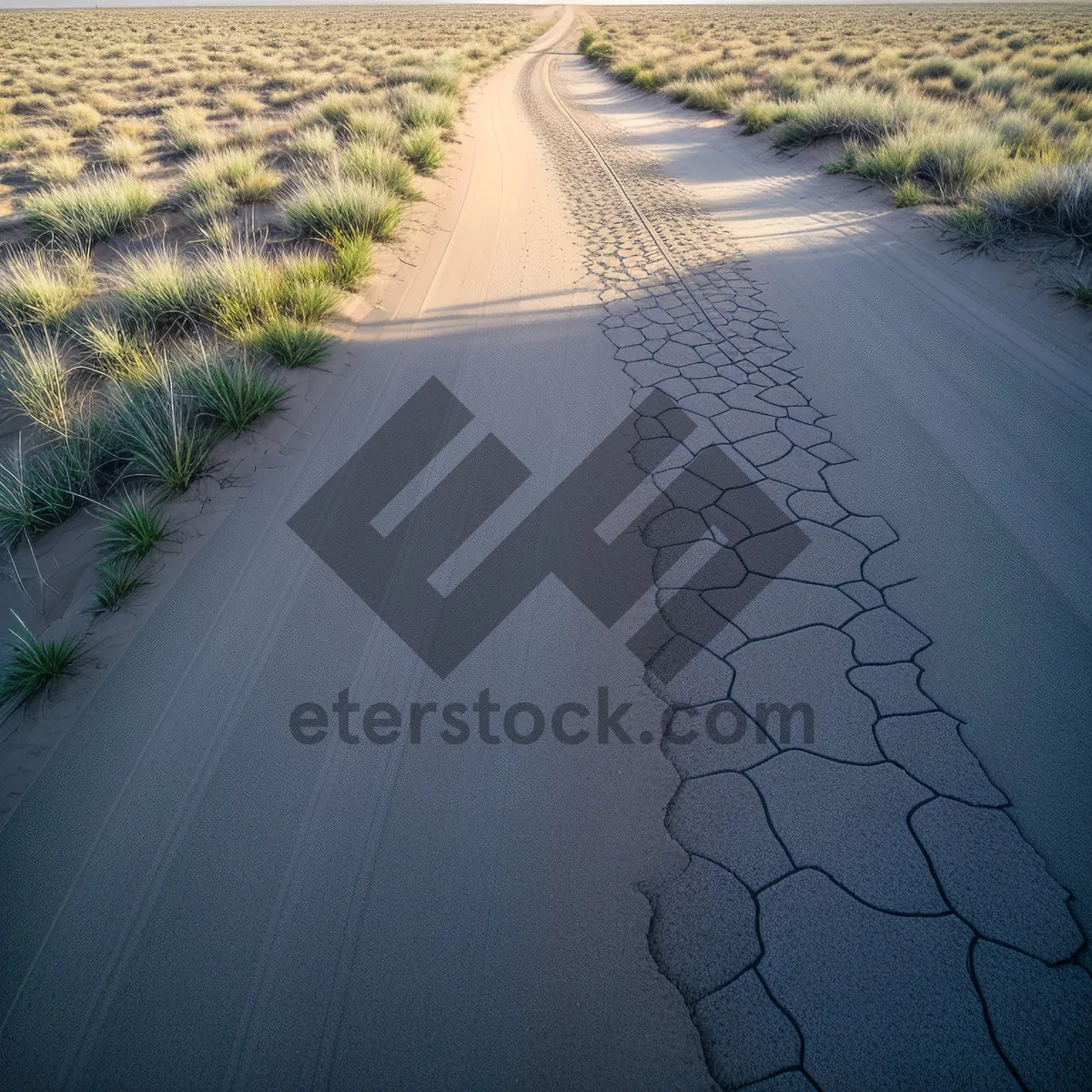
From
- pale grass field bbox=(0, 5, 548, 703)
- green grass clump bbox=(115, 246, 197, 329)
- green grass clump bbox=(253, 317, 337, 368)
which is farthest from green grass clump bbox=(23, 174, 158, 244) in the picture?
green grass clump bbox=(253, 317, 337, 368)

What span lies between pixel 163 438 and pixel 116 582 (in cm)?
99

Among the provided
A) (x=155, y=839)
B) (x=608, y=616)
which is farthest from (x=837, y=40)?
(x=155, y=839)

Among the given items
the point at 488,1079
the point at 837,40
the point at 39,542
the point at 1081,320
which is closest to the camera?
the point at 488,1079

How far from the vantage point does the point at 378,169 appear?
7703mm

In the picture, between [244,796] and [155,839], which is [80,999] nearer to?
[155,839]

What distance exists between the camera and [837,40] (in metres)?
21.4

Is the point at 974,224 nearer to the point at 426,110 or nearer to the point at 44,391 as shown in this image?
the point at 44,391

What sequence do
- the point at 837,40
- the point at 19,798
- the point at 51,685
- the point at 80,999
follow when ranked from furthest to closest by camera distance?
the point at 837,40 < the point at 51,685 < the point at 19,798 < the point at 80,999

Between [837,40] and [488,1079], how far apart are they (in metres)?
29.3

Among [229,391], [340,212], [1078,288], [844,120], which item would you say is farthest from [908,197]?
[229,391]

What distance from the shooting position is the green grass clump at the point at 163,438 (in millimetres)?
3438

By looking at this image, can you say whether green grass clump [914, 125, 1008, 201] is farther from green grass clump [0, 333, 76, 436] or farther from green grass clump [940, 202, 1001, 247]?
green grass clump [0, 333, 76, 436]

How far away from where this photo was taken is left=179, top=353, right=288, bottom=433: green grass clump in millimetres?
3795

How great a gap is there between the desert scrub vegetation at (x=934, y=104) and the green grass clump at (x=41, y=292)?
7957mm
